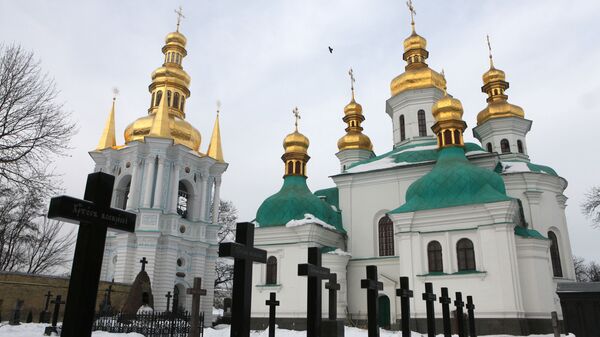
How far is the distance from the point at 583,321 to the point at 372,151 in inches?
693

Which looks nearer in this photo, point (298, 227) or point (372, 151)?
point (298, 227)

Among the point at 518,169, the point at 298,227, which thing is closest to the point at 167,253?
the point at 298,227

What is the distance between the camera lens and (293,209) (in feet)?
73.5

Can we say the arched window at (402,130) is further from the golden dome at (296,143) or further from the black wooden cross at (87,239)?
the black wooden cross at (87,239)

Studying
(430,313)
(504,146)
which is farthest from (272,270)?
(504,146)

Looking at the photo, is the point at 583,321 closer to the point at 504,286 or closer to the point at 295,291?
the point at 504,286

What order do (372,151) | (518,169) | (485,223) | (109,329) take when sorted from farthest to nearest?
(372,151), (518,169), (485,223), (109,329)

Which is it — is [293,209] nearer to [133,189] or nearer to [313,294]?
[133,189]

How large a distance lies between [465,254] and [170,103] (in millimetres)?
23280

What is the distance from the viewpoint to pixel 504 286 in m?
17.0

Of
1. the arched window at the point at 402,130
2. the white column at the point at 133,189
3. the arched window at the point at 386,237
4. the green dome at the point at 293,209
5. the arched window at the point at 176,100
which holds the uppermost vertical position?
the arched window at the point at 176,100

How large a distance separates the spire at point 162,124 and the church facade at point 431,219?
Result: 28.4 feet

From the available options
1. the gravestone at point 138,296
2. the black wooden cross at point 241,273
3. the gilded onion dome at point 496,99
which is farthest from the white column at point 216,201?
the black wooden cross at point 241,273

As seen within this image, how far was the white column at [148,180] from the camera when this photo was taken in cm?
2744
